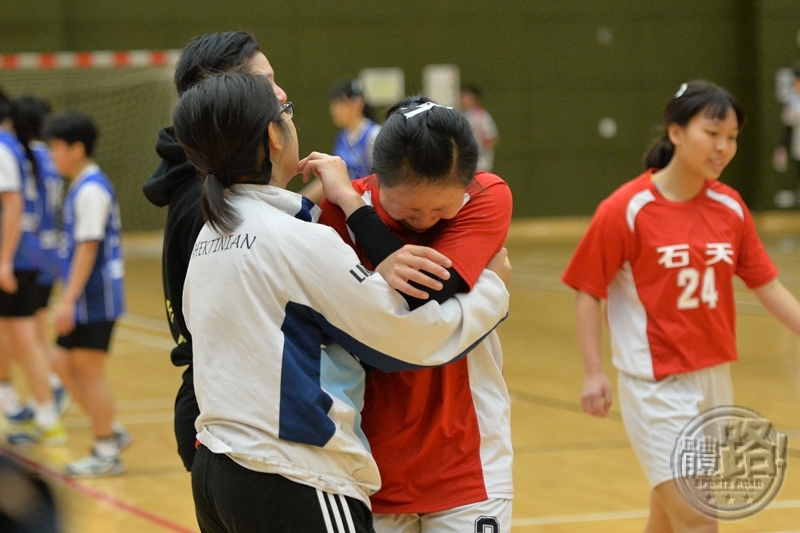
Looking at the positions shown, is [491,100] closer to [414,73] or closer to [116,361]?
[414,73]

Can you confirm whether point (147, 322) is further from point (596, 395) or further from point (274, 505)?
point (274, 505)

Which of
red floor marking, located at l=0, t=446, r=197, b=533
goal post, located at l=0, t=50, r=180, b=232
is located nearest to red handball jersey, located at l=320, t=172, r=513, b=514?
red floor marking, located at l=0, t=446, r=197, b=533

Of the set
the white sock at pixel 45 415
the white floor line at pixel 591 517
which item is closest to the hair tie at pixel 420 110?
the white floor line at pixel 591 517

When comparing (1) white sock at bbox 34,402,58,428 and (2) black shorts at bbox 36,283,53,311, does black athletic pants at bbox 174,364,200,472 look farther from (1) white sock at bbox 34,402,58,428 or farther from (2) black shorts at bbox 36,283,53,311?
(2) black shorts at bbox 36,283,53,311

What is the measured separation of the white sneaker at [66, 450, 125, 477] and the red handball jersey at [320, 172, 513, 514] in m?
3.26

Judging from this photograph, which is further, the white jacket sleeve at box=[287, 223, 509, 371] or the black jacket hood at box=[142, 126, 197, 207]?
the black jacket hood at box=[142, 126, 197, 207]

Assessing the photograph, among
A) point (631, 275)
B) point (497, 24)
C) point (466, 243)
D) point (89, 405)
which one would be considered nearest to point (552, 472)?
point (631, 275)

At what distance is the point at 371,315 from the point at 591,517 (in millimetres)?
2631

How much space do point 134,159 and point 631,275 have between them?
11870 millimetres

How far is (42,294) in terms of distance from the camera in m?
6.07

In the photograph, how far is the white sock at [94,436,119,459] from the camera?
197 inches

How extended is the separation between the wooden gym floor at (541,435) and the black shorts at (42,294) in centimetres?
71

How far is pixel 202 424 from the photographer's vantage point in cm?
187

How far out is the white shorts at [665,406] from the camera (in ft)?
9.75
